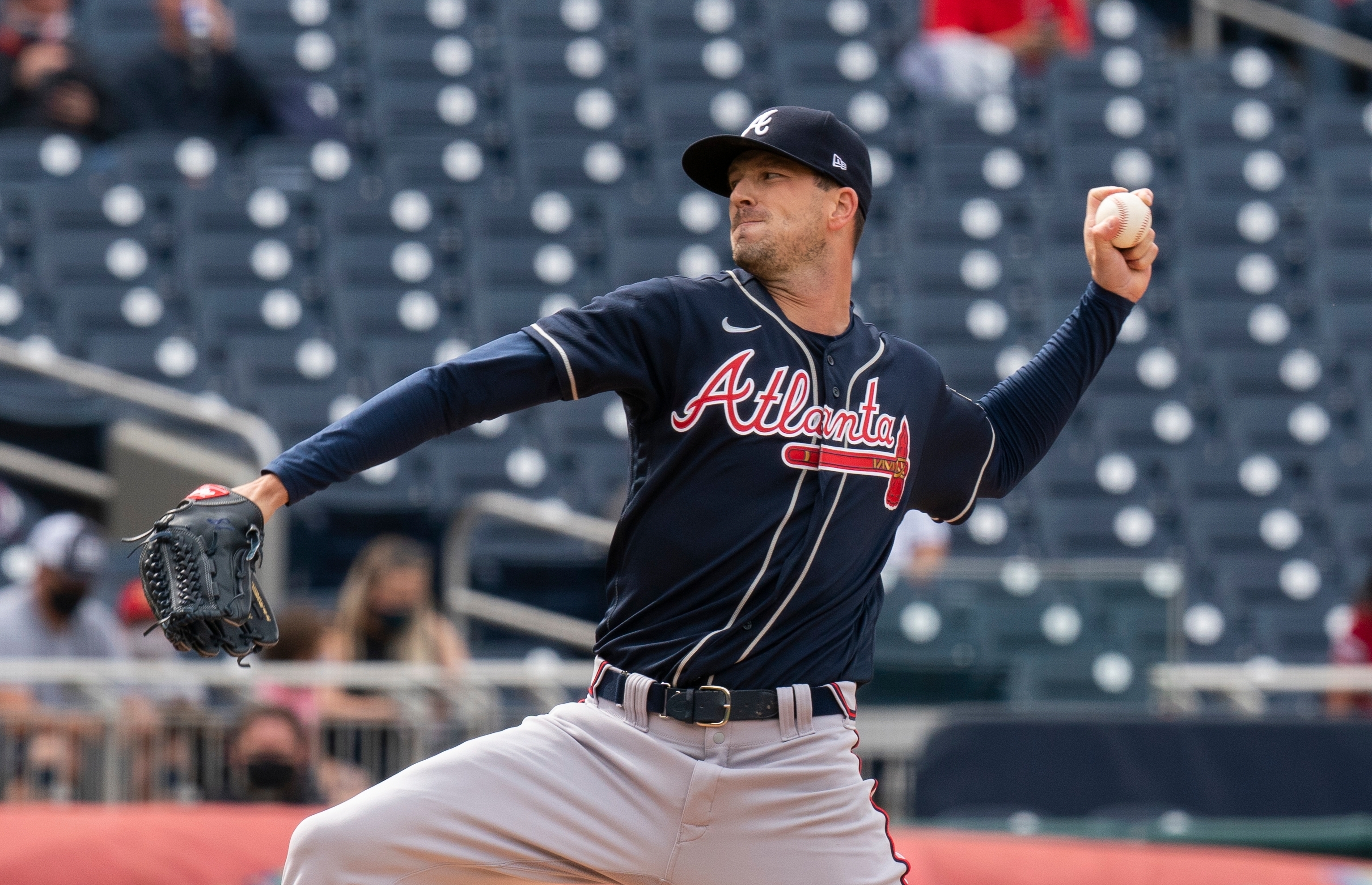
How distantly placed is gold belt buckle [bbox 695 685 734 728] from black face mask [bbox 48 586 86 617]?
4.08 meters

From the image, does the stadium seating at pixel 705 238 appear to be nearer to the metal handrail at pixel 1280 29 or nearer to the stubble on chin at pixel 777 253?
the metal handrail at pixel 1280 29

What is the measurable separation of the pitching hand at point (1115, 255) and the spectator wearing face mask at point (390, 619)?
11.7 feet

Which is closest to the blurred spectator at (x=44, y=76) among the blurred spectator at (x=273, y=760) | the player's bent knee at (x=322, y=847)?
the blurred spectator at (x=273, y=760)

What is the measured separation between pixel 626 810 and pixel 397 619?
12.7 ft

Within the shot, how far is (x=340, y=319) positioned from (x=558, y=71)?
250 cm

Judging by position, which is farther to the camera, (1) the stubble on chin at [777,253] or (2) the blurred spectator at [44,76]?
(2) the blurred spectator at [44,76]

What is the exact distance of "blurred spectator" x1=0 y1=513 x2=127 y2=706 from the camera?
21.3 feet

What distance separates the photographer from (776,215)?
3.25 meters

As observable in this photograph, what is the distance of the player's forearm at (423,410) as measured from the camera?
2.83 m

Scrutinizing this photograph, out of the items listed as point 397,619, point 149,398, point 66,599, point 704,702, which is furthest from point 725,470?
point 149,398

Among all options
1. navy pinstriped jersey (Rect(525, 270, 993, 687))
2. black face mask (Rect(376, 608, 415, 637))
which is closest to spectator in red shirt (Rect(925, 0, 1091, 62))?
black face mask (Rect(376, 608, 415, 637))

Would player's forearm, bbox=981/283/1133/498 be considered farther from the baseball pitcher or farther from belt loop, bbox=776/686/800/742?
belt loop, bbox=776/686/800/742

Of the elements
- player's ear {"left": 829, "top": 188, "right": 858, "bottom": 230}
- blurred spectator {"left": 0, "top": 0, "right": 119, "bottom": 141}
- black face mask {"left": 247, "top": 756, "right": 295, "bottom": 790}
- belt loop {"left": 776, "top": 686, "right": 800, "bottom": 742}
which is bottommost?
black face mask {"left": 247, "top": 756, "right": 295, "bottom": 790}

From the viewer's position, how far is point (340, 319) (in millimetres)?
10070
